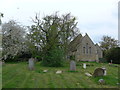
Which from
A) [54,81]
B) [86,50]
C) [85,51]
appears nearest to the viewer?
[54,81]

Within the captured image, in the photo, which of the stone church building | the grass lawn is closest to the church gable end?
the stone church building

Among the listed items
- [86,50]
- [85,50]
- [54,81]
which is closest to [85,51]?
[85,50]

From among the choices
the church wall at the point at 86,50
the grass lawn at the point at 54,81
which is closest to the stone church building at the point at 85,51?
the church wall at the point at 86,50

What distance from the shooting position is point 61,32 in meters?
30.7

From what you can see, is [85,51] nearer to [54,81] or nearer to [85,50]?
[85,50]

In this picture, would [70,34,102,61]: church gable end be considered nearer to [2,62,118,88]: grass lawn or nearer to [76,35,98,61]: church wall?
[76,35,98,61]: church wall

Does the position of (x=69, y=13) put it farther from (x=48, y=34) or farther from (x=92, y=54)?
(x=92, y=54)

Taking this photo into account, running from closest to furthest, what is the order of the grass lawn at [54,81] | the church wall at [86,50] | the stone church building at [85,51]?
the grass lawn at [54,81] < the stone church building at [85,51] < the church wall at [86,50]

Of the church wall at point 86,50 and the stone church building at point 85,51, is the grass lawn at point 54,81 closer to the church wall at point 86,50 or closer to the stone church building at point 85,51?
the stone church building at point 85,51

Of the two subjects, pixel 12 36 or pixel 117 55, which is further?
pixel 117 55

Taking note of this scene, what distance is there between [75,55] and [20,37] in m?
16.3

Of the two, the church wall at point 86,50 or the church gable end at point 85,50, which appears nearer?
the church gable end at point 85,50

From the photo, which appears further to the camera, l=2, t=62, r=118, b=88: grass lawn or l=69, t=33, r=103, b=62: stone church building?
l=69, t=33, r=103, b=62: stone church building

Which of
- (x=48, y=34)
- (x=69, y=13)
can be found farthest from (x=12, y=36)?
(x=69, y=13)
